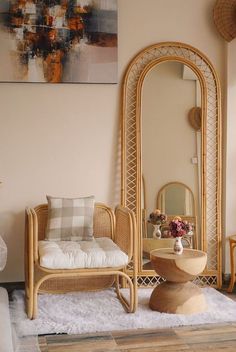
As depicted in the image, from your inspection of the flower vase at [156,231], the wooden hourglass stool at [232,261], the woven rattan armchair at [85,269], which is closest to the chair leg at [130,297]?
the woven rattan armchair at [85,269]

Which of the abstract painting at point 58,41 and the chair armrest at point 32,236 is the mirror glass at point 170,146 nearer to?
the abstract painting at point 58,41

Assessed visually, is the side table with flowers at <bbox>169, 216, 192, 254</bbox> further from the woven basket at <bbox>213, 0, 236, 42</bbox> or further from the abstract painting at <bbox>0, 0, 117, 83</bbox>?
the woven basket at <bbox>213, 0, 236, 42</bbox>

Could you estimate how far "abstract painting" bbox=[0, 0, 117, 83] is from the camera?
381cm

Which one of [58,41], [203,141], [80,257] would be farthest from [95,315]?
[58,41]

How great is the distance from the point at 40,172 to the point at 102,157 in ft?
1.80

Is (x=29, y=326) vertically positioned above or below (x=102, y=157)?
below

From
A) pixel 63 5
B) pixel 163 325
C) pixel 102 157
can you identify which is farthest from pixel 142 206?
pixel 63 5

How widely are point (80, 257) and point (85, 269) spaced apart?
0.10 metres

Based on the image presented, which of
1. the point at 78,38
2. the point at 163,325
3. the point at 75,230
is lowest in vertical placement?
the point at 163,325

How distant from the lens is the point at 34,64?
3850 mm

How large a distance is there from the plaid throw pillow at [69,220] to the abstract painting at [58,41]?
3.40 feet

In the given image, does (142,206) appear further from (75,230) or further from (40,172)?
(40,172)

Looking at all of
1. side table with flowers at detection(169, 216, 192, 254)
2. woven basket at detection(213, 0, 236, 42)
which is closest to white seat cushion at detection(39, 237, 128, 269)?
side table with flowers at detection(169, 216, 192, 254)

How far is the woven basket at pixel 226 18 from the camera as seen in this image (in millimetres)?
4004
